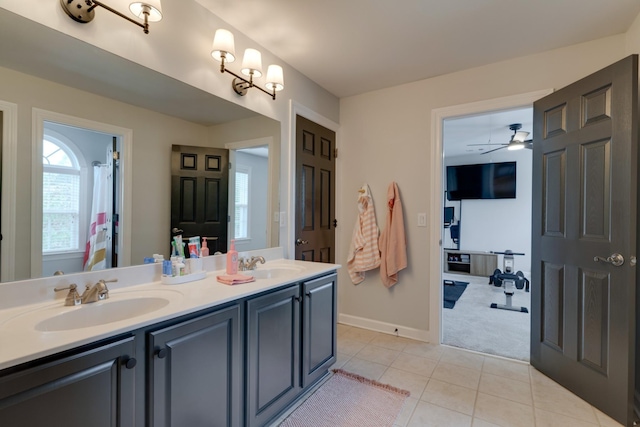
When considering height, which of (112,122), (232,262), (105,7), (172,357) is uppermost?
(105,7)

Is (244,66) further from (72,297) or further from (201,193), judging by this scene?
(72,297)

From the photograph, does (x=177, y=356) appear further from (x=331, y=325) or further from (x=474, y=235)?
(x=474, y=235)

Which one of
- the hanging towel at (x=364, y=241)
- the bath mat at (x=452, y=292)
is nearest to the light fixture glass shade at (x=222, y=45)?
the hanging towel at (x=364, y=241)

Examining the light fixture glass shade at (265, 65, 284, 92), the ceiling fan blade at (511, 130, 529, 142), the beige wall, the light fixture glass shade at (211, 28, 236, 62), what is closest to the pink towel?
the light fixture glass shade at (211, 28, 236, 62)

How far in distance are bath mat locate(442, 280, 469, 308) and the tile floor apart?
1.45m

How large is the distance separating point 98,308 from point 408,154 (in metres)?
2.62

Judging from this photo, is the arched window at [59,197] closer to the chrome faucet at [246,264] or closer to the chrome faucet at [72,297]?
the chrome faucet at [72,297]

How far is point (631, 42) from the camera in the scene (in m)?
2.02

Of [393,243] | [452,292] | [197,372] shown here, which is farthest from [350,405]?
[452,292]

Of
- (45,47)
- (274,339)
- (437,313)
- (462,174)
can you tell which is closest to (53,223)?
(45,47)

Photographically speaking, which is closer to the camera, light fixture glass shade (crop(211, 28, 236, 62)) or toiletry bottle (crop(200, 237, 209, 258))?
light fixture glass shade (crop(211, 28, 236, 62))

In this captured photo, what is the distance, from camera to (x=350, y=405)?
6.15 feet

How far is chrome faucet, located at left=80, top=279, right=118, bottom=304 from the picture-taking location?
125 centimetres

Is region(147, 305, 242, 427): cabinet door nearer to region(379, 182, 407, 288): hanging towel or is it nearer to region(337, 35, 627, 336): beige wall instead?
region(379, 182, 407, 288): hanging towel
